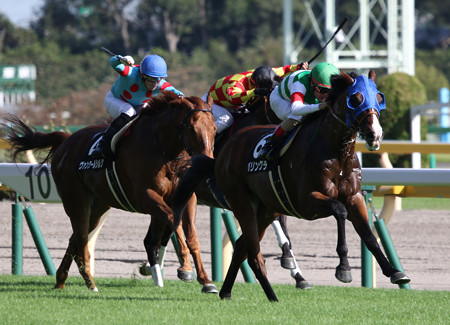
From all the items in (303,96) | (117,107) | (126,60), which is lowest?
(117,107)

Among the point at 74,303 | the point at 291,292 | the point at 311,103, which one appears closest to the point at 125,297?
the point at 74,303

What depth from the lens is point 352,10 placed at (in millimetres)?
56688

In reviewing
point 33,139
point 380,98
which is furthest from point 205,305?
point 33,139

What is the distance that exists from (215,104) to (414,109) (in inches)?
293

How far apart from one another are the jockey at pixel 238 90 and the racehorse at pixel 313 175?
3.38ft

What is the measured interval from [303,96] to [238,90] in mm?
1276

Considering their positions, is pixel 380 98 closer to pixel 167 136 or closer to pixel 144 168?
pixel 167 136

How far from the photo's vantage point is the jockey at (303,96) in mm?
6039

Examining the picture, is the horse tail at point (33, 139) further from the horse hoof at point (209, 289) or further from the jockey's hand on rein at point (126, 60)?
the horse hoof at point (209, 289)

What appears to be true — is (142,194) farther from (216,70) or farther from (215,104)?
(216,70)

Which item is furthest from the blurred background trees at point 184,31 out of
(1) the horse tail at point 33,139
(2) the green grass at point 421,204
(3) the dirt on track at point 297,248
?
(1) the horse tail at point 33,139

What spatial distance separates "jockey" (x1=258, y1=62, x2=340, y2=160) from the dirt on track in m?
1.61

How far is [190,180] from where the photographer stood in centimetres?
640

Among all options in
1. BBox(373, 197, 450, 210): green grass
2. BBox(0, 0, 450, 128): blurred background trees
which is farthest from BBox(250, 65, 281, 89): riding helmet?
BBox(0, 0, 450, 128): blurred background trees
